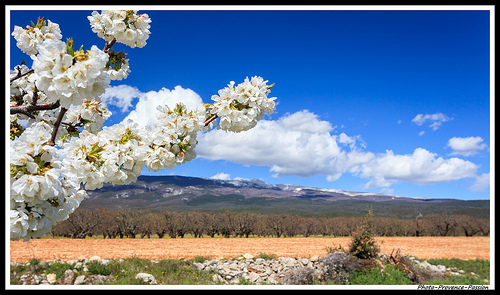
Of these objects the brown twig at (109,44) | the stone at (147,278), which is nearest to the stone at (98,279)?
the stone at (147,278)

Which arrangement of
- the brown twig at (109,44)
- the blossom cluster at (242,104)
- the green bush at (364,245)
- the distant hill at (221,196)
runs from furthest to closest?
1. the distant hill at (221,196)
2. the green bush at (364,245)
3. the brown twig at (109,44)
4. the blossom cluster at (242,104)

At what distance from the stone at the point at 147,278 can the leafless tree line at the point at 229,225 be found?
39.2 ft

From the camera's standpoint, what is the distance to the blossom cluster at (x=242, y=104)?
225 cm

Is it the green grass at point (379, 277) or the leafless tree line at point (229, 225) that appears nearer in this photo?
the green grass at point (379, 277)

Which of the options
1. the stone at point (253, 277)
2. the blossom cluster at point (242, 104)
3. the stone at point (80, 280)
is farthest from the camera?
the stone at point (253, 277)

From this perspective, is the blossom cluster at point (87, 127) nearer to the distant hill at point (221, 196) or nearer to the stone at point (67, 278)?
the stone at point (67, 278)

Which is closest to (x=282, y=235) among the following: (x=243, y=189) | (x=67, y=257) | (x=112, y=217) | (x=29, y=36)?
(x=112, y=217)

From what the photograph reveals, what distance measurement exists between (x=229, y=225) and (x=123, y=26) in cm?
1856

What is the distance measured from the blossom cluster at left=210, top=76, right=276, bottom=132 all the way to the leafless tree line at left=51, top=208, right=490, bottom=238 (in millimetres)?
16089

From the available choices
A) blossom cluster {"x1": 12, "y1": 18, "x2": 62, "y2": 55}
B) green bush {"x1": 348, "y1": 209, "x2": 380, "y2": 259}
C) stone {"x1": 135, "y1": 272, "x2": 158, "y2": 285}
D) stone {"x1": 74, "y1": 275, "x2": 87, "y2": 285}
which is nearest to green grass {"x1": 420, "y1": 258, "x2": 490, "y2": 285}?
green bush {"x1": 348, "y1": 209, "x2": 380, "y2": 259}

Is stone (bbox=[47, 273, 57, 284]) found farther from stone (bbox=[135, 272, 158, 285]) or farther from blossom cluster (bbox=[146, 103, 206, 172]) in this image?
Answer: blossom cluster (bbox=[146, 103, 206, 172])

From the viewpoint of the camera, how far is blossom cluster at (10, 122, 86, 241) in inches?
58.1

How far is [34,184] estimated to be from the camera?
1.46 m

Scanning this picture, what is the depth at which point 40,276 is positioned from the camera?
6742 millimetres
